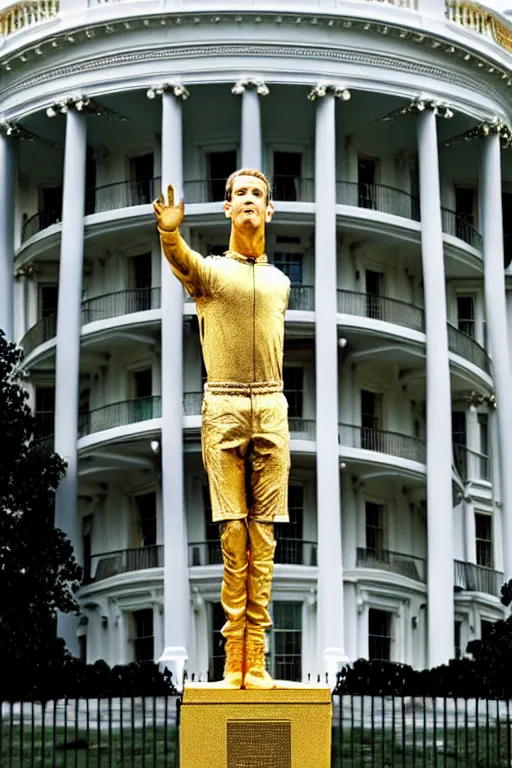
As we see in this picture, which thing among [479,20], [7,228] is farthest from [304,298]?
[479,20]

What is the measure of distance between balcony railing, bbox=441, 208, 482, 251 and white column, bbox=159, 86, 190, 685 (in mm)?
9521

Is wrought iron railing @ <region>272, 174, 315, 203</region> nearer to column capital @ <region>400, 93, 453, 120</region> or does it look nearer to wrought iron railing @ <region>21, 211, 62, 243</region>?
column capital @ <region>400, 93, 453, 120</region>

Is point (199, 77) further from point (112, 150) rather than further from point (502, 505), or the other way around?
point (502, 505)

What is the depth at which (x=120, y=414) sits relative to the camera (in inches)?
2338

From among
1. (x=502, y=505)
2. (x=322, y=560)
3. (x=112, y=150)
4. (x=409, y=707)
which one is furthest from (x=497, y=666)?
(x=112, y=150)

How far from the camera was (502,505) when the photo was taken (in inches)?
2357

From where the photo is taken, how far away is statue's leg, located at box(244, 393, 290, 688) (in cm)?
A: 1467

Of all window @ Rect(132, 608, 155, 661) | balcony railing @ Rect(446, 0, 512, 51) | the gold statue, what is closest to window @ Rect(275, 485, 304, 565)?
window @ Rect(132, 608, 155, 661)

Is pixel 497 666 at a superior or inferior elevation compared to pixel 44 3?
inferior

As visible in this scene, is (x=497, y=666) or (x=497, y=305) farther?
(x=497, y=305)

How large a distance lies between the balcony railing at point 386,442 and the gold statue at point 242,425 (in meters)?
44.4

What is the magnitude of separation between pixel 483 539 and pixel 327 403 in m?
Answer: 9.33

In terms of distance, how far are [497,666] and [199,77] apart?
21.2 m

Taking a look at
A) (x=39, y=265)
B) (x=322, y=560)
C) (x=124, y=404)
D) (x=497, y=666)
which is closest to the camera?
(x=497, y=666)
